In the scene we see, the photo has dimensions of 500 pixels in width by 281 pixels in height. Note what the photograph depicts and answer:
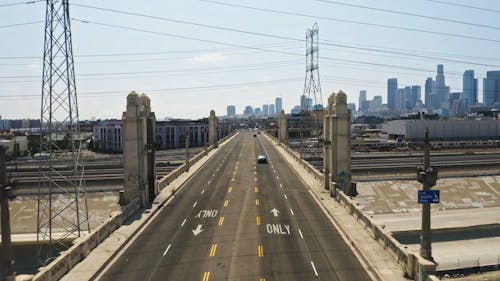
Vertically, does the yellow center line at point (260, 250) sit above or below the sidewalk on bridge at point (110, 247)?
below

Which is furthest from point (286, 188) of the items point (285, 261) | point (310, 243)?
point (285, 261)

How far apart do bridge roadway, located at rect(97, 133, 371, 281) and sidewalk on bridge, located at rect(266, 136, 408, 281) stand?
21.0 inches

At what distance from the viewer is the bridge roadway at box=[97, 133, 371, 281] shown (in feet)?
68.3

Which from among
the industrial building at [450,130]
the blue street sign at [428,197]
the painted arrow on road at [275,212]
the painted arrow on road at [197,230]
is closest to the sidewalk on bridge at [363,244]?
the blue street sign at [428,197]

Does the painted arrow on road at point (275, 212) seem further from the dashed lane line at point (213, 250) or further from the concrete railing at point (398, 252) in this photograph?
the dashed lane line at point (213, 250)

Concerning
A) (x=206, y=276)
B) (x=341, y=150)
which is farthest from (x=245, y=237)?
(x=341, y=150)

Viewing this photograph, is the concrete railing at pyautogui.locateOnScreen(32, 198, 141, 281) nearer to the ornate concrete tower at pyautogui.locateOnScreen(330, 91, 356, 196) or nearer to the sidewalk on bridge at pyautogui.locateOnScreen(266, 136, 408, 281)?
the sidewalk on bridge at pyautogui.locateOnScreen(266, 136, 408, 281)

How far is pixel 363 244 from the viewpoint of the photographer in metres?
25.0

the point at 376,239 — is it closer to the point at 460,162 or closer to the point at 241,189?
the point at 241,189

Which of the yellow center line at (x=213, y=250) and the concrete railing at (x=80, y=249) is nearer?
the concrete railing at (x=80, y=249)

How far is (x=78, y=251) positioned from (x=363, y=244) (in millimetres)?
15934

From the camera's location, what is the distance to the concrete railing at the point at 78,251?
62.2 ft

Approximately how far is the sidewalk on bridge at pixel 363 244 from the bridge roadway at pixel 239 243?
534mm

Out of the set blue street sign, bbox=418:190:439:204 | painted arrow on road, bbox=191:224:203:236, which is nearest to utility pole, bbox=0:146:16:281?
painted arrow on road, bbox=191:224:203:236
